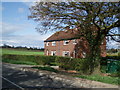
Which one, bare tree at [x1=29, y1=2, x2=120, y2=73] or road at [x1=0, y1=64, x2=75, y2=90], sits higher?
bare tree at [x1=29, y1=2, x2=120, y2=73]

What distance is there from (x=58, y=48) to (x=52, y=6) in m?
25.4

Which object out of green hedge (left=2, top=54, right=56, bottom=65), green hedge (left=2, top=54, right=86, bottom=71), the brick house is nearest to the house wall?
the brick house

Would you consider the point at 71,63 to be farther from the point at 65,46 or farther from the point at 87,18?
the point at 65,46

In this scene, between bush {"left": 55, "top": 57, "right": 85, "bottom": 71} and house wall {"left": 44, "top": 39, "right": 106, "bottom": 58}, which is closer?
bush {"left": 55, "top": 57, "right": 85, "bottom": 71}

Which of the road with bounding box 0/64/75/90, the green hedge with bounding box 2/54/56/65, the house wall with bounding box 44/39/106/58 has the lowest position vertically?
the road with bounding box 0/64/75/90

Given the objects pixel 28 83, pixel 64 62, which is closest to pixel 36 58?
pixel 64 62

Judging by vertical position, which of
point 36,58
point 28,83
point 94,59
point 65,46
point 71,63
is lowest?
point 28,83

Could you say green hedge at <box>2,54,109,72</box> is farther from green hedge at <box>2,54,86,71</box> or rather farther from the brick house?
the brick house

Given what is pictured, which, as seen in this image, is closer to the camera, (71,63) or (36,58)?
(71,63)

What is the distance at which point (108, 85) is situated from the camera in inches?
319

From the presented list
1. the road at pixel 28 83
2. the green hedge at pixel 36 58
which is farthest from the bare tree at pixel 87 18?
the green hedge at pixel 36 58

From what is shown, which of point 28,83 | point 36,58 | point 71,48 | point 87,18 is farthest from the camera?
point 71,48

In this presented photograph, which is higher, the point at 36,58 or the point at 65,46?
the point at 65,46

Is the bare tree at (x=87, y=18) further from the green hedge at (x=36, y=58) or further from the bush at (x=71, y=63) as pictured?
the green hedge at (x=36, y=58)
